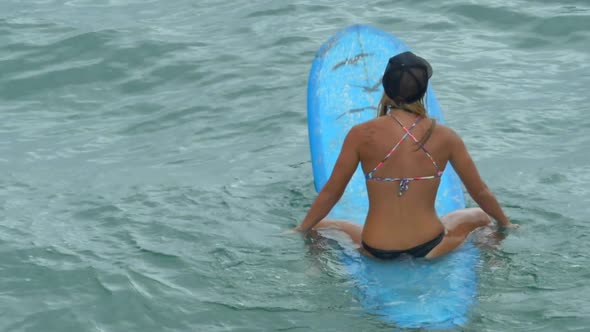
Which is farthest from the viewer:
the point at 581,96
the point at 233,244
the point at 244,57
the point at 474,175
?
the point at 244,57

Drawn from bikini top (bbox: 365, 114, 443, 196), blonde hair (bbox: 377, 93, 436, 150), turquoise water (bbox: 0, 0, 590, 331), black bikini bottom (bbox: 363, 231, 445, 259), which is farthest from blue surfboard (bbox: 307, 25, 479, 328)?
blonde hair (bbox: 377, 93, 436, 150)

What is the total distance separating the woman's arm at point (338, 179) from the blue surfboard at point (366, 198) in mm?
298

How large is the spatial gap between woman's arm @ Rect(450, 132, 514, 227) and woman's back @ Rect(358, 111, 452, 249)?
5 centimetres

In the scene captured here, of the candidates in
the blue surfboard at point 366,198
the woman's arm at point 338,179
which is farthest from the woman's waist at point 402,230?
the woman's arm at point 338,179

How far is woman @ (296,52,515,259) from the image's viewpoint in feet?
17.3

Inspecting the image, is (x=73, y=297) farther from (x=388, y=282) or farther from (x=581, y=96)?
(x=581, y=96)

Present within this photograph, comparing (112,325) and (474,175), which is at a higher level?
(474,175)

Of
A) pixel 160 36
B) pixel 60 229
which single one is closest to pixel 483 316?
pixel 60 229

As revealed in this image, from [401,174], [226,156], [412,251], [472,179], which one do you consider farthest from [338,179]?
[226,156]

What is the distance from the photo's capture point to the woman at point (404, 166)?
526 cm

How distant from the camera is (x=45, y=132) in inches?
363

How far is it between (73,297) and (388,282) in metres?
1.82

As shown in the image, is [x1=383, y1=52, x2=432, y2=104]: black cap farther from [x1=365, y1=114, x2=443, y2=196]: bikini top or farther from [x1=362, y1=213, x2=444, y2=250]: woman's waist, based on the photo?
[x1=362, y1=213, x2=444, y2=250]: woman's waist

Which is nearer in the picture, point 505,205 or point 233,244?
point 233,244
